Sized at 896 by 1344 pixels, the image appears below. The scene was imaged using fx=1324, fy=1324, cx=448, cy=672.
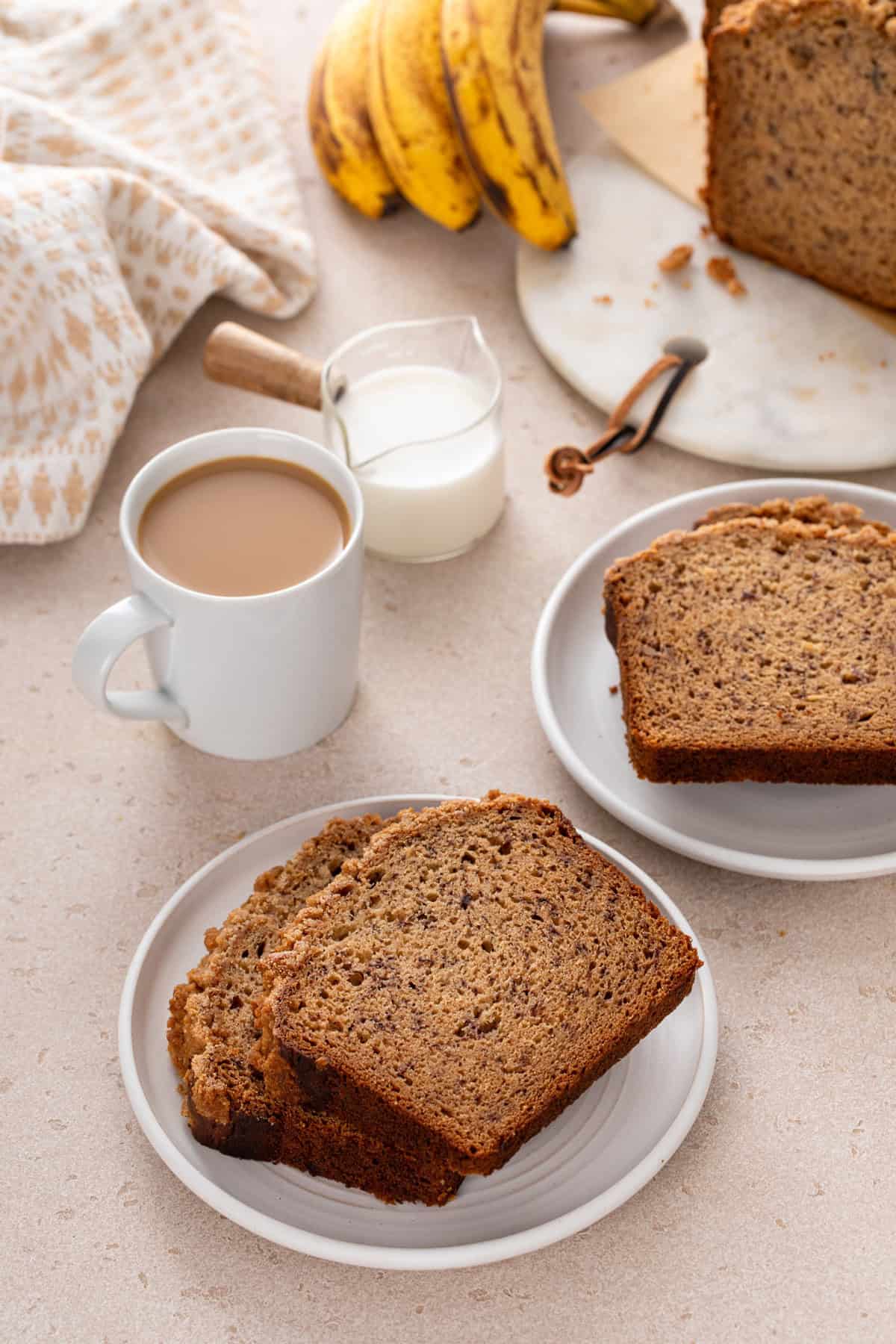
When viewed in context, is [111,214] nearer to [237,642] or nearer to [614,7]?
[237,642]

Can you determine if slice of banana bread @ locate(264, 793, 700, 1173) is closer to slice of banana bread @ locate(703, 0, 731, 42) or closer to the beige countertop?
the beige countertop

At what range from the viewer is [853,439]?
80.5 inches

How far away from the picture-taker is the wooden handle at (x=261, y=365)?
6.31 feet

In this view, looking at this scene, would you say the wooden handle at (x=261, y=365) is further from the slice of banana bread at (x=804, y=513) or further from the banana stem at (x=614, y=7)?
the banana stem at (x=614, y=7)

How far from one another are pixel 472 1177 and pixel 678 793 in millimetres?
554

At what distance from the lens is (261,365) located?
1.94 meters

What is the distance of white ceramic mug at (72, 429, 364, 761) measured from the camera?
1.52 m

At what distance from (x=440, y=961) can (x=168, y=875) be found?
44cm

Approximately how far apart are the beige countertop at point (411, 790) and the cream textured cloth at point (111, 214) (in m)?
0.11

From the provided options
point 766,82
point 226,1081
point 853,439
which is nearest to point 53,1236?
point 226,1081

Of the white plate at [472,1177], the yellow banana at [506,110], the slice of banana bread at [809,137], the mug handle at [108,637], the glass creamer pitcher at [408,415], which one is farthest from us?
the yellow banana at [506,110]

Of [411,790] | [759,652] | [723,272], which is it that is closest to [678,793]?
[759,652]

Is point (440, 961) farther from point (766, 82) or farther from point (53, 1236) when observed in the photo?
point (766, 82)

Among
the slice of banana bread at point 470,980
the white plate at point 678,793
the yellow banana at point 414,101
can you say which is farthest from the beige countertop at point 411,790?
the yellow banana at point 414,101
